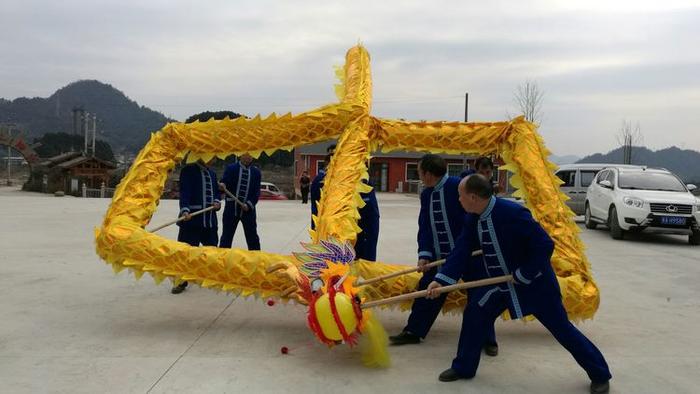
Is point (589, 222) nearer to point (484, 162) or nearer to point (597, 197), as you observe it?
point (597, 197)

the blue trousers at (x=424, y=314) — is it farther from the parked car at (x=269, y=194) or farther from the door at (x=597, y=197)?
the parked car at (x=269, y=194)

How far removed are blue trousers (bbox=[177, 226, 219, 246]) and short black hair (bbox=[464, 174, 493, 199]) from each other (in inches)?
146

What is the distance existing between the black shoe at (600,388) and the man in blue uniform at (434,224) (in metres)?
1.29

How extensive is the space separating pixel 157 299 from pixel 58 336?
1345 millimetres

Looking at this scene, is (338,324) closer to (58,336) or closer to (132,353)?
(132,353)

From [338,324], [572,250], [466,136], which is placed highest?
[466,136]

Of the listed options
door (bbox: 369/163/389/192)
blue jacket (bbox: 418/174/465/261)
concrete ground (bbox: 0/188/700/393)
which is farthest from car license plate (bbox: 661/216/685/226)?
door (bbox: 369/163/389/192)

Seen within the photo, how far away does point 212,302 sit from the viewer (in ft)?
18.8

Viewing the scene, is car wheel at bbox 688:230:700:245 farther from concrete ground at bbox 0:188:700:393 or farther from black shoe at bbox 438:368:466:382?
black shoe at bbox 438:368:466:382

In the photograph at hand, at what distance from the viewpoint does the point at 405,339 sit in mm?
4398

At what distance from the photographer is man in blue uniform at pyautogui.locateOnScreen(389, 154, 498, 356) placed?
4.42m

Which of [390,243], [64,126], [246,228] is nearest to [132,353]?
[246,228]

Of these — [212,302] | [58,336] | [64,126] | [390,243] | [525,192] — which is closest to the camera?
[58,336]

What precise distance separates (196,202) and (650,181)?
9.79 meters
